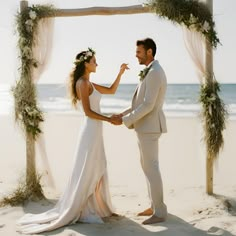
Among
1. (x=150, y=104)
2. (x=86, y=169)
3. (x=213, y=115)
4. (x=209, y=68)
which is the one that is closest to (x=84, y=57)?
(x=150, y=104)

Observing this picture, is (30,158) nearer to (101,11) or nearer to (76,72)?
(76,72)

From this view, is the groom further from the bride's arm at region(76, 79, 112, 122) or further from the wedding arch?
A: the wedding arch

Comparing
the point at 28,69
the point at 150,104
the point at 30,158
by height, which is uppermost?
the point at 28,69

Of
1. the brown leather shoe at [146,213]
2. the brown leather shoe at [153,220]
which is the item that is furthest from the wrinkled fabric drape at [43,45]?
the brown leather shoe at [153,220]

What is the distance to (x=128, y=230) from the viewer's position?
4.55m

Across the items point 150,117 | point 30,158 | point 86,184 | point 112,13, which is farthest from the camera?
point 30,158

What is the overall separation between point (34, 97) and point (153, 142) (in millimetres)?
1978

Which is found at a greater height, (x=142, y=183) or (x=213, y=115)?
(x=213, y=115)

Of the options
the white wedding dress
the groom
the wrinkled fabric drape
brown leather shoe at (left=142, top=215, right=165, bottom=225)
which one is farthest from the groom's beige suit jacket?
the wrinkled fabric drape

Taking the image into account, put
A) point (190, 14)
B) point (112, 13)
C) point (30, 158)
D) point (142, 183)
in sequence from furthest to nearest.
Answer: point (142, 183) → point (30, 158) → point (112, 13) → point (190, 14)

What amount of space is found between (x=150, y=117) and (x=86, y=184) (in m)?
0.99

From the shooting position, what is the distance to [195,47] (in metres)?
5.62

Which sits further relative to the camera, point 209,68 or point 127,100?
point 127,100

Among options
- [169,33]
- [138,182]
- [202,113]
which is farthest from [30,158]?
[169,33]
